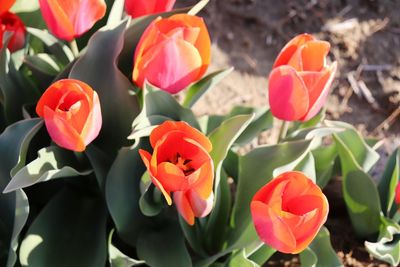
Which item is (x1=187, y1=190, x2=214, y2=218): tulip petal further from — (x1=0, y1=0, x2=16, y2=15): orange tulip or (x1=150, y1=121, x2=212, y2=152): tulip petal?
(x1=0, y1=0, x2=16, y2=15): orange tulip

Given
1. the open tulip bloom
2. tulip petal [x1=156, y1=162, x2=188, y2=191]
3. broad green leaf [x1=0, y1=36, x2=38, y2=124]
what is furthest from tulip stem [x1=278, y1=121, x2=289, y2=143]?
broad green leaf [x1=0, y1=36, x2=38, y2=124]

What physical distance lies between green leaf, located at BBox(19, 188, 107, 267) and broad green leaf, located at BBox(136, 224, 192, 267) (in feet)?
0.23

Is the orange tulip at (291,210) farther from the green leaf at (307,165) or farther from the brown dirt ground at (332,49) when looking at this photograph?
the brown dirt ground at (332,49)

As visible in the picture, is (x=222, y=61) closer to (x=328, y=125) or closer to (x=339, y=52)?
(x=339, y=52)

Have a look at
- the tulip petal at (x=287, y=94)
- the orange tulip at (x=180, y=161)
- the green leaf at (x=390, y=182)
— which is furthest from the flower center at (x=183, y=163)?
the green leaf at (x=390, y=182)

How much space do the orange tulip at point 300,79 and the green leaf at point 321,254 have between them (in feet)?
0.83

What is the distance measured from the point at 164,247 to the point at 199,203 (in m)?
0.22

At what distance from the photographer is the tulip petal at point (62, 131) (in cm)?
96

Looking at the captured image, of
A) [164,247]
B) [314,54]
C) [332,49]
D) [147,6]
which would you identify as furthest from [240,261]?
[332,49]

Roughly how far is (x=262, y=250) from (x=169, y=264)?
0.18 metres

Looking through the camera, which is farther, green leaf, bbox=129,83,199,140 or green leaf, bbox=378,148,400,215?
green leaf, bbox=378,148,400,215

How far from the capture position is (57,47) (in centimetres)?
127

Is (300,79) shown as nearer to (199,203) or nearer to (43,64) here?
(199,203)

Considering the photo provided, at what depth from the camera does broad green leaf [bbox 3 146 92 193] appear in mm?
1011
